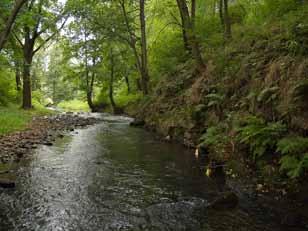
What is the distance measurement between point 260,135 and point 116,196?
10.4ft

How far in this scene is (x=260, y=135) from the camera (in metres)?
5.94

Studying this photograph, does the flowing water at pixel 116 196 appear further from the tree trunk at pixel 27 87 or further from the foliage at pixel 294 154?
the tree trunk at pixel 27 87

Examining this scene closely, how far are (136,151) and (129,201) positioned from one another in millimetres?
4206

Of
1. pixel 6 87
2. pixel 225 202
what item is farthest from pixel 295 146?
pixel 6 87

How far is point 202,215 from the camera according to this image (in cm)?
459

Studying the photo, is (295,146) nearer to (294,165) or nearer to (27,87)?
(294,165)

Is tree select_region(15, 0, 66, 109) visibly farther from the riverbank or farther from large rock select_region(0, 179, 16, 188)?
large rock select_region(0, 179, 16, 188)

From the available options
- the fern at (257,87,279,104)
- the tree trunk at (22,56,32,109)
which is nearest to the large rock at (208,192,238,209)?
the fern at (257,87,279,104)

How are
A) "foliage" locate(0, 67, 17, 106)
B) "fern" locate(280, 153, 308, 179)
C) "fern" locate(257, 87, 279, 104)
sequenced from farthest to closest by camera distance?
1. "foliage" locate(0, 67, 17, 106)
2. "fern" locate(257, 87, 279, 104)
3. "fern" locate(280, 153, 308, 179)

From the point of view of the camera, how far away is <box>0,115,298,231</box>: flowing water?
4312 millimetres

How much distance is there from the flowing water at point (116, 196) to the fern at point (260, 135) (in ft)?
3.82

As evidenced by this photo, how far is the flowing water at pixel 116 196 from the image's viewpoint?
4312 mm

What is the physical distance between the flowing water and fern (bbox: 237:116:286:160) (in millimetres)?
1166

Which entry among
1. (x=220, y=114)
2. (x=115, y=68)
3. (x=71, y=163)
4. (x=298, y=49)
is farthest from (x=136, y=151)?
(x=115, y=68)
